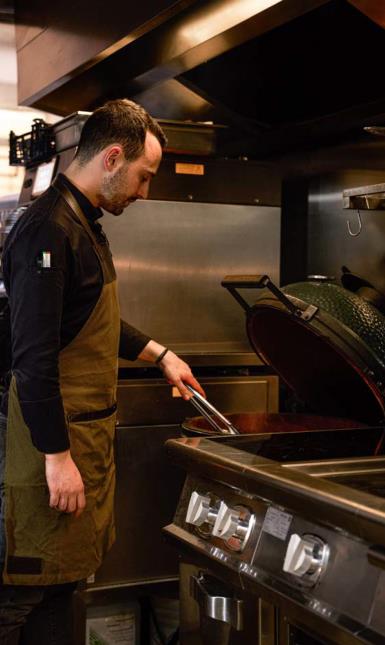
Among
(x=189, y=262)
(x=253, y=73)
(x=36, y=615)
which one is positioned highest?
(x=253, y=73)

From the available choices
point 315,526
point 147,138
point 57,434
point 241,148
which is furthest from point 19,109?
point 315,526

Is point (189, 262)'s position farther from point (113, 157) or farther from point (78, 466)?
point (78, 466)

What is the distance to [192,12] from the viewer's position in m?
2.40

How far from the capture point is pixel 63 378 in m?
2.03

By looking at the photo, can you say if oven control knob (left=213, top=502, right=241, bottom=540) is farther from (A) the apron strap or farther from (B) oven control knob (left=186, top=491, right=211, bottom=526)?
(A) the apron strap

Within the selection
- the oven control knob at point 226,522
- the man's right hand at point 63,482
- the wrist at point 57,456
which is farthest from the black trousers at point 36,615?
the oven control knob at point 226,522

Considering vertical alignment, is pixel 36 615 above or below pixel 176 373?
below

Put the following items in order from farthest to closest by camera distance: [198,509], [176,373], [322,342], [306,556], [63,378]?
[176,373], [322,342], [63,378], [198,509], [306,556]

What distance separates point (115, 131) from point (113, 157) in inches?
2.5

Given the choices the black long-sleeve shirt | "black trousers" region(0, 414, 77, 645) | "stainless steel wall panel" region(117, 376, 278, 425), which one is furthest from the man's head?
"stainless steel wall panel" region(117, 376, 278, 425)

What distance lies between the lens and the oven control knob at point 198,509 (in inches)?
66.6

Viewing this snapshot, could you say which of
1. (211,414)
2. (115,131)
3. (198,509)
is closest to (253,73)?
(115,131)

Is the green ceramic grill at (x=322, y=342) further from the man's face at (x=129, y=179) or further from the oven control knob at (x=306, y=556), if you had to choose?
the oven control knob at (x=306, y=556)

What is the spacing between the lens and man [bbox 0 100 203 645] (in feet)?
6.25
